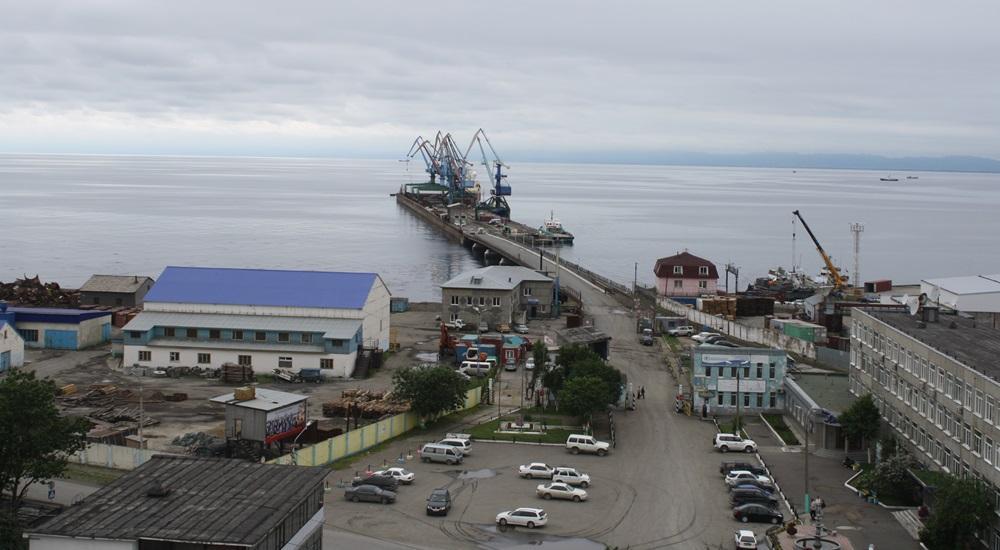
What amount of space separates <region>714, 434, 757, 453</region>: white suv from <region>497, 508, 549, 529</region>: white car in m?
6.91

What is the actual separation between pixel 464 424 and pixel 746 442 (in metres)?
6.79

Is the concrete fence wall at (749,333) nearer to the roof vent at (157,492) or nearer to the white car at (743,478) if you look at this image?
the white car at (743,478)

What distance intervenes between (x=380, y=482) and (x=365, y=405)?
674 centimetres

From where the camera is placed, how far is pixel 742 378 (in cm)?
2742

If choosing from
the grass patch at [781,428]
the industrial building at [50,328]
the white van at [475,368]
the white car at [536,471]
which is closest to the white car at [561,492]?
the white car at [536,471]

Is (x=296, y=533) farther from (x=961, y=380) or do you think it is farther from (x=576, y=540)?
(x=961, y=380)

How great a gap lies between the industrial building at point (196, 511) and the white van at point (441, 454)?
7.85m

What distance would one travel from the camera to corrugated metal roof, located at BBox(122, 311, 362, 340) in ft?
103

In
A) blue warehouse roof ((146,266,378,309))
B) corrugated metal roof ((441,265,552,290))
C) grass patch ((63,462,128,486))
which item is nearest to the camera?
grass patch ((63,462,128,486))

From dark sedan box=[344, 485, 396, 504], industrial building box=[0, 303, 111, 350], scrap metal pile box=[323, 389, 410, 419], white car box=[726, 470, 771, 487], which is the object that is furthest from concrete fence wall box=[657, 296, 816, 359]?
industrial building box=[0, 303, 111, 350]

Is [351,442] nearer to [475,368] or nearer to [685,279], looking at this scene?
[475,368]

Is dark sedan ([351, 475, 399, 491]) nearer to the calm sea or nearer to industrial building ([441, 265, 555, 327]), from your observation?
industrial building ([441, 265, 555, 327])

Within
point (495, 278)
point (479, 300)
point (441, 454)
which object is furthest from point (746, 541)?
point (495, 278)

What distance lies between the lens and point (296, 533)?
12508mm
